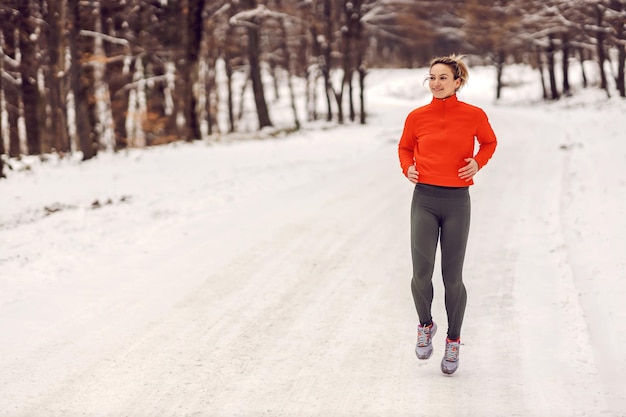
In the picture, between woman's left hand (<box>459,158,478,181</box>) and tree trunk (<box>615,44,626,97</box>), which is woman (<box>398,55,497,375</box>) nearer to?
woman's left hand (<box>459,158,478,181</box>)

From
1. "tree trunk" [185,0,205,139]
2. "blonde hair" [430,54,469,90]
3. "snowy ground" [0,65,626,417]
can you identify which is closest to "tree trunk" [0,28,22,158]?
"tree trunk" [185,0,205,139]

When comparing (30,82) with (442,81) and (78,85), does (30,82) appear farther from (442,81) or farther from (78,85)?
(442,81)

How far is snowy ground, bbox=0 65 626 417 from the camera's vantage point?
4191 mm

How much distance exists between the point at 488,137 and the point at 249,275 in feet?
11.8

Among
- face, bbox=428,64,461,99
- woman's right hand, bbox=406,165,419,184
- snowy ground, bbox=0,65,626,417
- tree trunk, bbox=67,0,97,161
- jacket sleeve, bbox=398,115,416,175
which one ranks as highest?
tree trunk, bbox=67,0,97,161

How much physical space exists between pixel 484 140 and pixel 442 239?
785mm

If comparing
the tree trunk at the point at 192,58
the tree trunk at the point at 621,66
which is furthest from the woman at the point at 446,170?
the tree trunk at the point at 621,66

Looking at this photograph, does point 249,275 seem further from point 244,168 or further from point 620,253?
point 244,168

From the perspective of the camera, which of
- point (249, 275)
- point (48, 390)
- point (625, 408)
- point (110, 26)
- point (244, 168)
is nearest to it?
point (625, 408)

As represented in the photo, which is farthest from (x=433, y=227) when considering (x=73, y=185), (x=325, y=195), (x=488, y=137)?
(x=73, y=185)

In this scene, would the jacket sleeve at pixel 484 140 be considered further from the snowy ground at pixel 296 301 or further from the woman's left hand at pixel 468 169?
the snowy ground at pixel 296 301

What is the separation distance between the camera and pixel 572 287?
6348mm

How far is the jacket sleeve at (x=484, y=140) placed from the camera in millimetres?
4242

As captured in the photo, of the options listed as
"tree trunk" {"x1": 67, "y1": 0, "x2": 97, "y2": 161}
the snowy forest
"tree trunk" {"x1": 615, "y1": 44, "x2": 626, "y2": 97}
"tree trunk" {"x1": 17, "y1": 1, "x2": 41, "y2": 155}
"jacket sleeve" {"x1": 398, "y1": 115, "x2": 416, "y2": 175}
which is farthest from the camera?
"tree trunk" {"x1": 615, "y1": 44, "x2": 626, "y2": 97}
